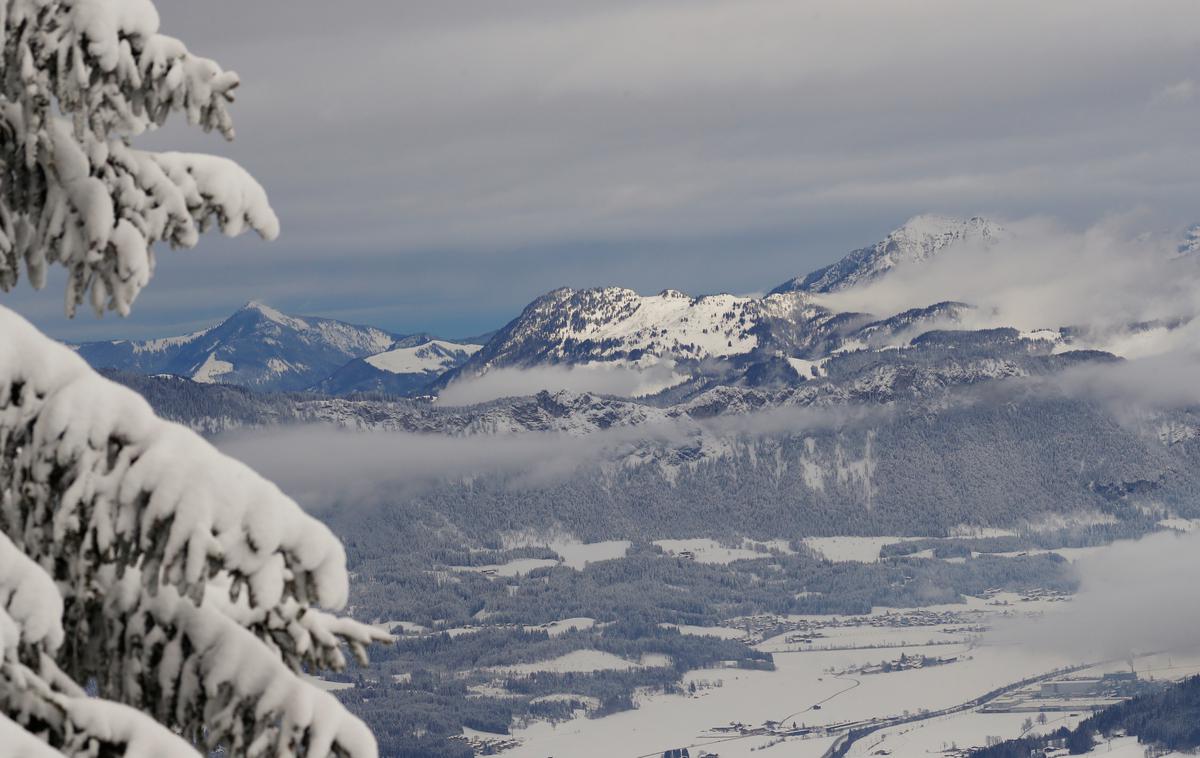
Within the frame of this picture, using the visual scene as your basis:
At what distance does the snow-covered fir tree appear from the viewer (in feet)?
38.3

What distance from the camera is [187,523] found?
1164 centimetres

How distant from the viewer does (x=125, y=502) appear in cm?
1182

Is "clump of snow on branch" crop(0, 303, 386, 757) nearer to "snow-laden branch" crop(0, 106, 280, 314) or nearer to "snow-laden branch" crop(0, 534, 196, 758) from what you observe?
"snow-laden branch" crop(0, 534, 196, 758)

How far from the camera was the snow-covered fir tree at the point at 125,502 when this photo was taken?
11.7 m

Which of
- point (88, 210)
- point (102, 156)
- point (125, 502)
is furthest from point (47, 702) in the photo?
point (102, 156)

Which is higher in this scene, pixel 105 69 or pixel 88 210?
pixel 105 69

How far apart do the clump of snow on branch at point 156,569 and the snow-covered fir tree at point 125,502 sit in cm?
2

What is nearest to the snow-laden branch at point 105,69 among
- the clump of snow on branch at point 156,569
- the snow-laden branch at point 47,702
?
the clump of snow on branch at point 156,569

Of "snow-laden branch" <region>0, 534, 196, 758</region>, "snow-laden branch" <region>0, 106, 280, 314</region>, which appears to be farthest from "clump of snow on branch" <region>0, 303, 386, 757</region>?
"snow-laden branch" <region>0, 106, 280, 314</region>

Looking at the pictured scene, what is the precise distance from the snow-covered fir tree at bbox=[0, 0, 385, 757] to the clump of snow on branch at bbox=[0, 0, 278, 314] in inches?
0.8

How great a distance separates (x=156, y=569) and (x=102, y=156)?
417 cm

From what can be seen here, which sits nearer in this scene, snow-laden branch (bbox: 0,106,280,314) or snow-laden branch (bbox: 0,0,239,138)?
snow-laden branch (bbox: 0,0,239,138)

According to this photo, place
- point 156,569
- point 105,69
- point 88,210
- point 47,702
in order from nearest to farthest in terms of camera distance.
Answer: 1. point 47,702
2. point 156,569
3. point 105,69
4. point 88,210

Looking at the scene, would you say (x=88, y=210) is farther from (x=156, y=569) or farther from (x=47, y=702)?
(x=47, y=702)
